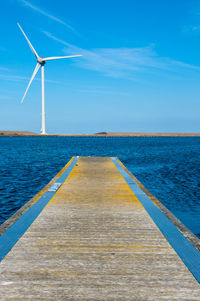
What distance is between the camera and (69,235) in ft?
17.5

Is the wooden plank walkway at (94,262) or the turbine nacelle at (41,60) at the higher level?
the turbine nacelle at (41,60)

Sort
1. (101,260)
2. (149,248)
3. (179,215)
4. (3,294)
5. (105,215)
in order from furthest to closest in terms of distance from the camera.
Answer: (179,215) → (105,215) → (149,248) → (101,260) → (3,294)

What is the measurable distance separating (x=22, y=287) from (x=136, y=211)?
13.8ft

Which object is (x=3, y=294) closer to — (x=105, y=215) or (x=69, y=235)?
(x=69, y=235)

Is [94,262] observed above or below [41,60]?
below

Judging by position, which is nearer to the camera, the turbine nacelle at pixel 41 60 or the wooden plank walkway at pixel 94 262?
the wooden plank walkway at pixel 94 262

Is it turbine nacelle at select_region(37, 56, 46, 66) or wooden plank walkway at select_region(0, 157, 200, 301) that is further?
turbine nacelle at select_region(37, 56, 46, 66)

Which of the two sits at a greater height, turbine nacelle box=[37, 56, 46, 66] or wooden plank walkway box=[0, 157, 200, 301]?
turbine nacelle box=[37, 56, 46, 66]

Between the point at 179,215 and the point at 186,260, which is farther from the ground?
the point at 186,260

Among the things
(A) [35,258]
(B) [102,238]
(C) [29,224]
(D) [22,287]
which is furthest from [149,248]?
(C) [29,224]

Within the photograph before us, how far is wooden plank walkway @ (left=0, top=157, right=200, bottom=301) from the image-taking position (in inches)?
136

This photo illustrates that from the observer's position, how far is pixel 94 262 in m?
4.19

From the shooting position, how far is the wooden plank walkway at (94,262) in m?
3.45

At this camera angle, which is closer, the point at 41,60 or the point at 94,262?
the point at 94,262
